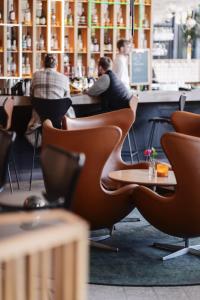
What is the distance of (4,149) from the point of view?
13.0 feet

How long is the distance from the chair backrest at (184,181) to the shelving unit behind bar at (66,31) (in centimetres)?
645

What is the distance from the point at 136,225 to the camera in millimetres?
A: 6289

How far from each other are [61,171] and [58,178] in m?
0.04

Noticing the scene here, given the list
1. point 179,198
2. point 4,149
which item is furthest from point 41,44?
point 4,149

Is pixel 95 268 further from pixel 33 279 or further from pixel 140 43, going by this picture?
pixel 140 43

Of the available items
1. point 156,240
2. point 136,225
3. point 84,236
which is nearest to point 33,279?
point 84,236

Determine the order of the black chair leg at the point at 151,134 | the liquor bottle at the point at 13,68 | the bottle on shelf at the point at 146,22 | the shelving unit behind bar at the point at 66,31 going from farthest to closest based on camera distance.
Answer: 1. the bottle on shelf at the point at 146,22
2. the liquor bottle at the point at 13,68
3. the shelving unit behind bar at the point at 66,31
4. the black chair leg at the point at 151,134

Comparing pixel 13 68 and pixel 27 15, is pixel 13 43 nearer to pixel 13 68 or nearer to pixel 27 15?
pixel 13 68

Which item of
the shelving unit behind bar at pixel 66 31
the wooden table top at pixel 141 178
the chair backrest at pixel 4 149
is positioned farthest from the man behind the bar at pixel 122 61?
the chair backrest at pixel 4 149

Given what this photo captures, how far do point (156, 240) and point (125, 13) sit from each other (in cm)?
709

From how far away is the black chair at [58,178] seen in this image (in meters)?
3.10

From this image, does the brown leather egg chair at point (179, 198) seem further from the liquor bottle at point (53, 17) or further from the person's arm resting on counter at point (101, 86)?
the liquor bottle at point (53, 17)

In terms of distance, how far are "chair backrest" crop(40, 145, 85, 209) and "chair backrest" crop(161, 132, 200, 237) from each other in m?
1.49

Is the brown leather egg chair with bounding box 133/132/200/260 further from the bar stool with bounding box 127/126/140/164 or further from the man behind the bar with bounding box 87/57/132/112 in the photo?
the bar stool with bounding box 127/126/140/164
